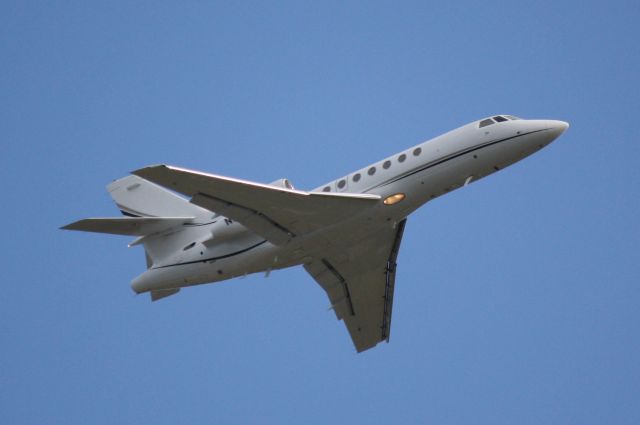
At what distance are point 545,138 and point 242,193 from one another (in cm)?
887

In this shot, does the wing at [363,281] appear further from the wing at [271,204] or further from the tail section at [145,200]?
the tail section at [145,200]

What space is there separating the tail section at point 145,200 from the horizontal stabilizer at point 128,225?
666 millimetres

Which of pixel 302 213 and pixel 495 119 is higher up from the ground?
pixel 495 119

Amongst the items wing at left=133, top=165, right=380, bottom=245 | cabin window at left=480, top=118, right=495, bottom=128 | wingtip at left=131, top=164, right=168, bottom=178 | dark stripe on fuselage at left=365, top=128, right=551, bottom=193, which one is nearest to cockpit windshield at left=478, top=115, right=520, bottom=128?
cabin window at left=480, top=118, right=495, bottom=128

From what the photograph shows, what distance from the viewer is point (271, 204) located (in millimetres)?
26438

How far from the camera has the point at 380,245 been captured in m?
30.5

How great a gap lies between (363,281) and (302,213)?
20.2ft

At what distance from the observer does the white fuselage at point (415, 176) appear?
26844mm

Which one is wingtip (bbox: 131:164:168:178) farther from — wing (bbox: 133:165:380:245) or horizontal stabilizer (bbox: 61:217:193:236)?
horizontal stabilizer (bbox: 61:217:193:236)

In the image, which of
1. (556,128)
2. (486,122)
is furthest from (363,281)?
(556,128)

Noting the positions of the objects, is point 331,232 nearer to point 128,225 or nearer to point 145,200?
point 128,225

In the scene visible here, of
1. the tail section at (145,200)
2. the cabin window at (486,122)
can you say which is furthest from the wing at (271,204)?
the tail section at (145,200)

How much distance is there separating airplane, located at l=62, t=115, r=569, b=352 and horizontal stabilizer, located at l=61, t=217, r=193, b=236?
0.03 meters

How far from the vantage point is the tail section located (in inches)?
1228
